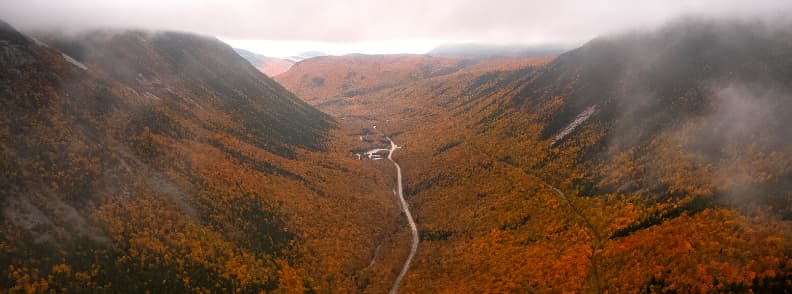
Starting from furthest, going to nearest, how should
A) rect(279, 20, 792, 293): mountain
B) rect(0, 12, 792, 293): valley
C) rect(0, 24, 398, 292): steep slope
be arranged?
rect(0, 24, 398, 292): steep slope
rect(0, 12, 792, 293): valley
rect(279, 20, 792, 293): mountain

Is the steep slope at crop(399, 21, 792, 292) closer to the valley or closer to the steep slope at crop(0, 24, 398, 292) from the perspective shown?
the valley

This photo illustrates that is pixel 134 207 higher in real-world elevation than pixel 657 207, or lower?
higher

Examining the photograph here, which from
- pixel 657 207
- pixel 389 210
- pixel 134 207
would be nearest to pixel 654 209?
pixel 657 207

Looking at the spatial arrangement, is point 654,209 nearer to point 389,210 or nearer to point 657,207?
point 657,207

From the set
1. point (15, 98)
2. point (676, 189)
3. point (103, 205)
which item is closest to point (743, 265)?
point (676, 189)

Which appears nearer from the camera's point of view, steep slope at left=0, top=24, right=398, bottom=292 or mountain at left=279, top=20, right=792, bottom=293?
mountain at left=279, top=20, right=792, bottom=293

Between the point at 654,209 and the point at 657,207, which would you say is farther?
the point at 657,207

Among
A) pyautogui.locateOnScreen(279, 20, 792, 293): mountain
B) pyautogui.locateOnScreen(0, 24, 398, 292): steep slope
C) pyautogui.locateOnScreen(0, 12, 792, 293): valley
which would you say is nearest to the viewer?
pyautogui.locateOnScreen(279, 20, 792, 293): mountain

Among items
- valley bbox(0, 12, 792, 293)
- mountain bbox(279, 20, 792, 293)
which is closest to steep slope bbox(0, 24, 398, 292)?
valley bbox(0, 12, 792, 293)

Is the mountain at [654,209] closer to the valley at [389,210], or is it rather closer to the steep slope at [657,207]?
the steep slope at [657,207]
